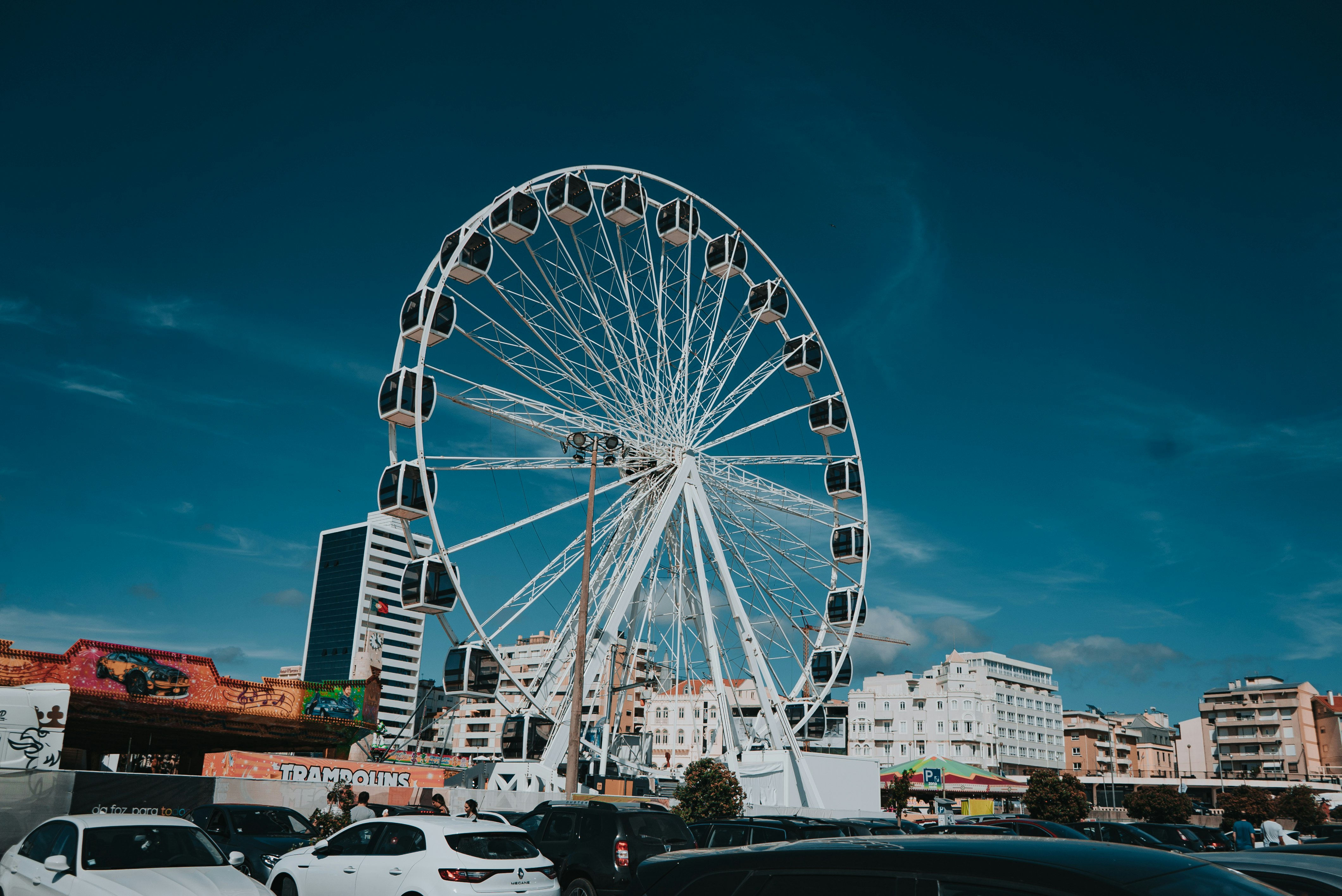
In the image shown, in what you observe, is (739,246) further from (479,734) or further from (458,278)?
(479,734)

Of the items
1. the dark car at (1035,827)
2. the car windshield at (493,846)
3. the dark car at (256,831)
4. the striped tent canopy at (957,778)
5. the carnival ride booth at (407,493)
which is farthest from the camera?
the striped tent canopy at (957,778)

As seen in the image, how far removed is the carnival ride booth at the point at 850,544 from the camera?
38.3m

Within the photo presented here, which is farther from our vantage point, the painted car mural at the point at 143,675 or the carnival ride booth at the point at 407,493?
the painted car mural at the point at 143,675

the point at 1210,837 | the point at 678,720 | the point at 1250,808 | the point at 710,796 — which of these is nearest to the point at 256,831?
the point at 710,796

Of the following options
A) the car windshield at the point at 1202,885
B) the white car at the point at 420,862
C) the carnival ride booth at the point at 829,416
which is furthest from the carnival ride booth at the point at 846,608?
the car windshield at the point at 1202,885

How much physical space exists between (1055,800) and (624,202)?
37.4 meters

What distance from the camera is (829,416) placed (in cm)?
3981

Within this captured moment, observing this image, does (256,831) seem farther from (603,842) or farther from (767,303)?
(767,303)

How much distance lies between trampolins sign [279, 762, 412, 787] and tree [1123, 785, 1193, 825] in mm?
44446

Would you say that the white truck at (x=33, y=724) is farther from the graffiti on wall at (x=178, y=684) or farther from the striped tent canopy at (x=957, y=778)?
the striped tent canopy at (x=957, y=778)

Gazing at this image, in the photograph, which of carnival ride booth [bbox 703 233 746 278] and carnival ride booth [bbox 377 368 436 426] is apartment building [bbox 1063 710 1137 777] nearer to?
carnival ride booth [bbox 703 233 746 278]

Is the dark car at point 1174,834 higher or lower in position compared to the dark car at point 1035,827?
lower

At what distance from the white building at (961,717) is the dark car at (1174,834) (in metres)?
84.7

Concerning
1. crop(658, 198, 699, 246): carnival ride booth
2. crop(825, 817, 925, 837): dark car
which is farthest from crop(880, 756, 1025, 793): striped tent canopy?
crop(658, 198, 699, 246): carnival ride booth
